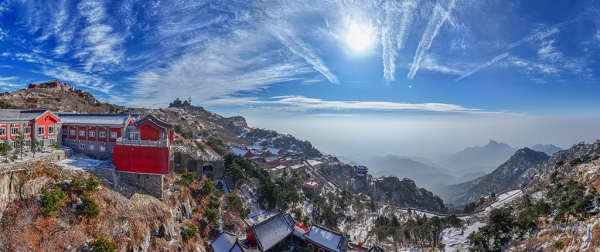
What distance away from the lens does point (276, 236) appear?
29.2m

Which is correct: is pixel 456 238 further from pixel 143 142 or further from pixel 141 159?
pixel 143 142

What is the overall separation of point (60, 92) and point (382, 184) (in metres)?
90.6

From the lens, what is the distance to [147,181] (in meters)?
25.1

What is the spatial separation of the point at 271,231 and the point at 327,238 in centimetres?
702

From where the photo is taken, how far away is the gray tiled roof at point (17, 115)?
2481cm

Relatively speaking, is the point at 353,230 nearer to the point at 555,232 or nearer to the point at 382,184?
the point at 555,232

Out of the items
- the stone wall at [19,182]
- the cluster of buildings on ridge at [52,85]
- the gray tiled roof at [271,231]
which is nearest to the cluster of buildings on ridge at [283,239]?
the gray tiled roof at [271,231]

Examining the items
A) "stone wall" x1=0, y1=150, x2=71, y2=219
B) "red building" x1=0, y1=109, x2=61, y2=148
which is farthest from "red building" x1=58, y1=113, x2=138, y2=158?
"stone wall" x1=0, y1=150, x2=71, y2=219

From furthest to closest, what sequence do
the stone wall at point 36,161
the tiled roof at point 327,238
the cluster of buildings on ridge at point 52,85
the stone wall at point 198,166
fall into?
the cluster of buildings on ridge at point 52,85 < the stone wall at point 198,166 < the tiled roof at point 327,238 < the stone wall at point 36,161

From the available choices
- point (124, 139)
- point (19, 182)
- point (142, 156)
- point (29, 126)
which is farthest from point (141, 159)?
point (29, 126)

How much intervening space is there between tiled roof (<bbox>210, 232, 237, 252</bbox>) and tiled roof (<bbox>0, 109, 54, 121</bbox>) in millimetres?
24735

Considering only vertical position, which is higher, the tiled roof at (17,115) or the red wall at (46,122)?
the tiled roof at (17,115)

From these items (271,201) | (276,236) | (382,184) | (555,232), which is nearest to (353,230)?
(271,201)

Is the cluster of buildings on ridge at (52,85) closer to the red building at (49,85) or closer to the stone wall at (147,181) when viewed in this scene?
the red building at (49,85)
